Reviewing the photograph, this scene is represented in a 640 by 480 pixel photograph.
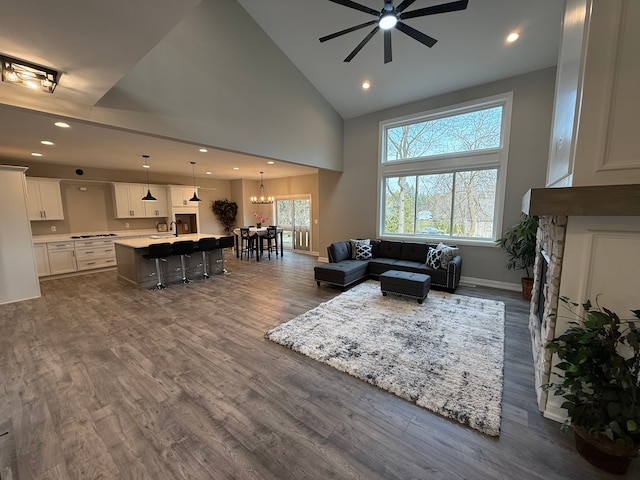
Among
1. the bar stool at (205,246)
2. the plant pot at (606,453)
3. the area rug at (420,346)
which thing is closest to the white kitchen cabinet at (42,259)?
the bar stool at (205,246)

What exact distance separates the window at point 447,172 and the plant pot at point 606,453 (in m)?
4.05

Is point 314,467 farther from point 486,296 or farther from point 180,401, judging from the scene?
point 486,296

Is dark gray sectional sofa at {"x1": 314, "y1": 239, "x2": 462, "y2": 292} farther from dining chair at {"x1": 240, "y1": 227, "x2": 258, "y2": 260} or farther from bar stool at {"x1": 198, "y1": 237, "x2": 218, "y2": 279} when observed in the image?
dining chair at {"x1": 240, "y1": 227, "x2": 258, "y2": 260}

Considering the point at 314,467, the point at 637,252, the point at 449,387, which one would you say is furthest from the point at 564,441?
the point at 314,467

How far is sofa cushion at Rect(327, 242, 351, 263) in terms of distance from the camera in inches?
216

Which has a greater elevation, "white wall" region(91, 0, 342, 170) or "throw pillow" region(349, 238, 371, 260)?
"white wall" region(91, 0, 342, 170)

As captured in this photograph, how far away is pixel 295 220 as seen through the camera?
364 inches

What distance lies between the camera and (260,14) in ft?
14.3

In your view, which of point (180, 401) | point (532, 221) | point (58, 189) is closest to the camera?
point (180, 401)

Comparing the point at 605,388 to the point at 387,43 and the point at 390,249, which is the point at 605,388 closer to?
the point at 387,43

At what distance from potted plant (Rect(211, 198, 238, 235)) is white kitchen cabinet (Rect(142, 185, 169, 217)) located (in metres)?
1.73

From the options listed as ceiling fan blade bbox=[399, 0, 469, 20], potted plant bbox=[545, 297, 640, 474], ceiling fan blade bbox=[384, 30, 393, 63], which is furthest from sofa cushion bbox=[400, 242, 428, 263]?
ceiling fan blade bbox=[399, 0, 469, 20]

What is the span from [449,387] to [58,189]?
28.4 ft

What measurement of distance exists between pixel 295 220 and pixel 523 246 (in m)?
6.73
